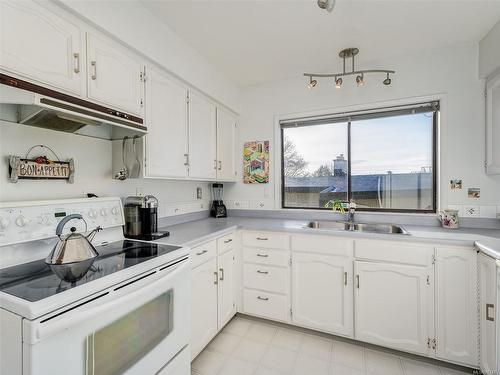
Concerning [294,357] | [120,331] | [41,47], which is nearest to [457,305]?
[294,357]

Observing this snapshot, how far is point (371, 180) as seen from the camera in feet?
8.21

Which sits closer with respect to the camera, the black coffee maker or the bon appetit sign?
the bon appetit sign

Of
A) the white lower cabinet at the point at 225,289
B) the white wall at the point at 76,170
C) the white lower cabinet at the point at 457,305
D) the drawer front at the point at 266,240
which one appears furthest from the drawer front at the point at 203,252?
the white lower cabinet at the point at 457,305

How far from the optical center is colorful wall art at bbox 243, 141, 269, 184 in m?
2.87

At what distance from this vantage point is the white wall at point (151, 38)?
1349 mm

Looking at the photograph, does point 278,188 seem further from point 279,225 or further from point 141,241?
point 141,241

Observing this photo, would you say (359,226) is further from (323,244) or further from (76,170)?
(76,170)

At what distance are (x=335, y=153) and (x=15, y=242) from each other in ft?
8.58

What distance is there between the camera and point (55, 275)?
1023mm

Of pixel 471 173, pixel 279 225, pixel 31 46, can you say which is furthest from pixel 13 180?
pixel 471 173

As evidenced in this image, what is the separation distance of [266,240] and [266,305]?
0.60 meters

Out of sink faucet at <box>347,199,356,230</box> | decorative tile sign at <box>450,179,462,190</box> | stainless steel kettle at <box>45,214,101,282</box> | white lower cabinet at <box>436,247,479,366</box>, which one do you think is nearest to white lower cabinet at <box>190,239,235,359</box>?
stainless steel kettle at <box>45,214,101,282</box>

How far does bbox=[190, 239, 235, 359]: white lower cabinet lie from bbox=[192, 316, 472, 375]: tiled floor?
137 millimetres

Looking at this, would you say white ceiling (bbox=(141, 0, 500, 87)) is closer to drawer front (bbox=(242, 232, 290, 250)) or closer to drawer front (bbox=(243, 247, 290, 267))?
drawer front (bbox=(242, 232, 290, 250))
